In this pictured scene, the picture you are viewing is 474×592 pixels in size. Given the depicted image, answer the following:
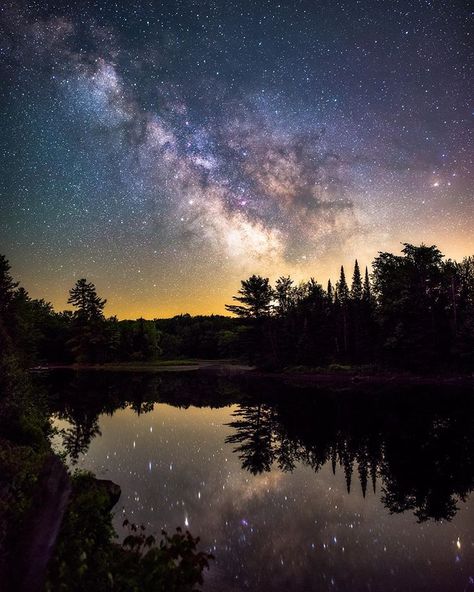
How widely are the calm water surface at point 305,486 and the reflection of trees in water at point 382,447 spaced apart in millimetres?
68

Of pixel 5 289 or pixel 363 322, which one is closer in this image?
pixel 5 289

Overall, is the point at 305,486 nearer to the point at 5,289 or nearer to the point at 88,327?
the point at 5,289

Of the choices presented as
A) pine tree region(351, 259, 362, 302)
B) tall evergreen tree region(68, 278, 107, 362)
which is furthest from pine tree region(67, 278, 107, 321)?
pine tree region(351, 259, 362, 302)

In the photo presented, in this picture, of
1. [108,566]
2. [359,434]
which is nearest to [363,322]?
[359,434]

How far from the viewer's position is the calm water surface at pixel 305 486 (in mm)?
9055

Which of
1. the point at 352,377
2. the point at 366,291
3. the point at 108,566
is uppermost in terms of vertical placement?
→ the point at 366,291

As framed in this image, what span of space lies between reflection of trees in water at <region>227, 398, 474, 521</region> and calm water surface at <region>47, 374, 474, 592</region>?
0.07 m

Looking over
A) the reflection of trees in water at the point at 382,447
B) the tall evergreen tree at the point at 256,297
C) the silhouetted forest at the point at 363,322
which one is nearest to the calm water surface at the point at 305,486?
the reflection of trees in water at the point at 382,447

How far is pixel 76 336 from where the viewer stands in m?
96.9

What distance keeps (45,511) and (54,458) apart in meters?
0.53

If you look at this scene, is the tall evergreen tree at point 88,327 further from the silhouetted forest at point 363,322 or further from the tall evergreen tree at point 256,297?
the tall evergreen tree at point 256,297

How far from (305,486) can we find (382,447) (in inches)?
240

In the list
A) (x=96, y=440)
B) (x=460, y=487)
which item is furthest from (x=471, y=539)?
(x=96, y=440)

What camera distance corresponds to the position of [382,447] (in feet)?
62.2
